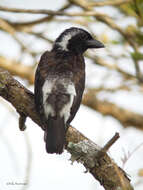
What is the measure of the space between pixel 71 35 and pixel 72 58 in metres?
0.46

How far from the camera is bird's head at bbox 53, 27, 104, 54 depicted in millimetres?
4859

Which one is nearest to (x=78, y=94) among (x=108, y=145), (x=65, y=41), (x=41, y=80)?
(x=41, y=80)

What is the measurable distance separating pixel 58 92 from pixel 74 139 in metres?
0.45

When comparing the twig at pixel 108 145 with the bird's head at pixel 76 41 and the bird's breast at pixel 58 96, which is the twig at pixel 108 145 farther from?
the bird's head at pixel 76 41

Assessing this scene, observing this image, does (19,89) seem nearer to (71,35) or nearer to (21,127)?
(21,127)

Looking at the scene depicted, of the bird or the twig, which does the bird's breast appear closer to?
the bird

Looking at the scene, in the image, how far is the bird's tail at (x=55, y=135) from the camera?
12.4ft

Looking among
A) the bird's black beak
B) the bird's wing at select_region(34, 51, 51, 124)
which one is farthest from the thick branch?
the bird's black beak

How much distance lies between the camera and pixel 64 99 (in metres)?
4.00

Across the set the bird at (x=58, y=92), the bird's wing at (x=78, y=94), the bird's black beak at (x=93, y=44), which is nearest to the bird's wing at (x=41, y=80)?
the bird at (x=58, y=92)

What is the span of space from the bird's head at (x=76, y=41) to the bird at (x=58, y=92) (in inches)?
5.3

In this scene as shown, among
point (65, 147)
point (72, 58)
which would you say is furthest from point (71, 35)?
point (65, 147)

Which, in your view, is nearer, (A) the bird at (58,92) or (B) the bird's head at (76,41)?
(A) the bird at (58,92)

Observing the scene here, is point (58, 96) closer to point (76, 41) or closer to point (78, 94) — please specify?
point (78, 94)
